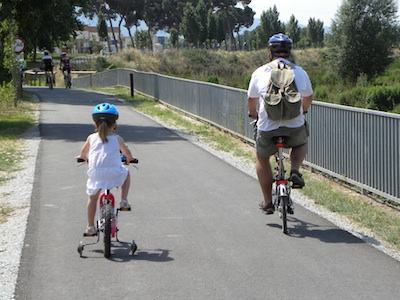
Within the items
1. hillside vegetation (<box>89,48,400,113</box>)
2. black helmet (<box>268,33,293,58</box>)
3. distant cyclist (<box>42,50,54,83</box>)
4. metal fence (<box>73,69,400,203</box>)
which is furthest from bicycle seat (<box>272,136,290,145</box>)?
distant cyclist (<box>42,50,54,83</box>)

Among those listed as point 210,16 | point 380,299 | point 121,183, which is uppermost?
point 210,16

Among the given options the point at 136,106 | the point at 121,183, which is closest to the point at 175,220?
the point at 121,183

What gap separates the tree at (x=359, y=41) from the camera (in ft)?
204

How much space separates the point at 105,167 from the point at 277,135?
180 cm

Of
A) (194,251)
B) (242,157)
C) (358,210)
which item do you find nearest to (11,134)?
(242,157)

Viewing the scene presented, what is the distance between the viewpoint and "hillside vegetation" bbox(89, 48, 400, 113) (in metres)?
41.6

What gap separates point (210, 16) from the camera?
111m

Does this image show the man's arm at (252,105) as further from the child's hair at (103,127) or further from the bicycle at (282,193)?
the child's hair at (103,127)

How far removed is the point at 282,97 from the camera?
7426mm

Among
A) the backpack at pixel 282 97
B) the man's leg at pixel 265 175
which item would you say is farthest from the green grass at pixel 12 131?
the backpack at pixel 282 97

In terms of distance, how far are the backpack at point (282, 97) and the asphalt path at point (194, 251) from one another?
1.17m

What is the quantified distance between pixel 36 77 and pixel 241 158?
42092 millimetres

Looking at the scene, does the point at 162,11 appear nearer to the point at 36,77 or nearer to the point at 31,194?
the point at 36,77

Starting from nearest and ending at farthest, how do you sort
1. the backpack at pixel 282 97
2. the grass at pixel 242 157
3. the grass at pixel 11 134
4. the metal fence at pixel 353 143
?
the backpack at pixel 282 97 < the grass at pixel 242 157 < the metal fence at pixel 353 143 < the grass at pixel 11 134
